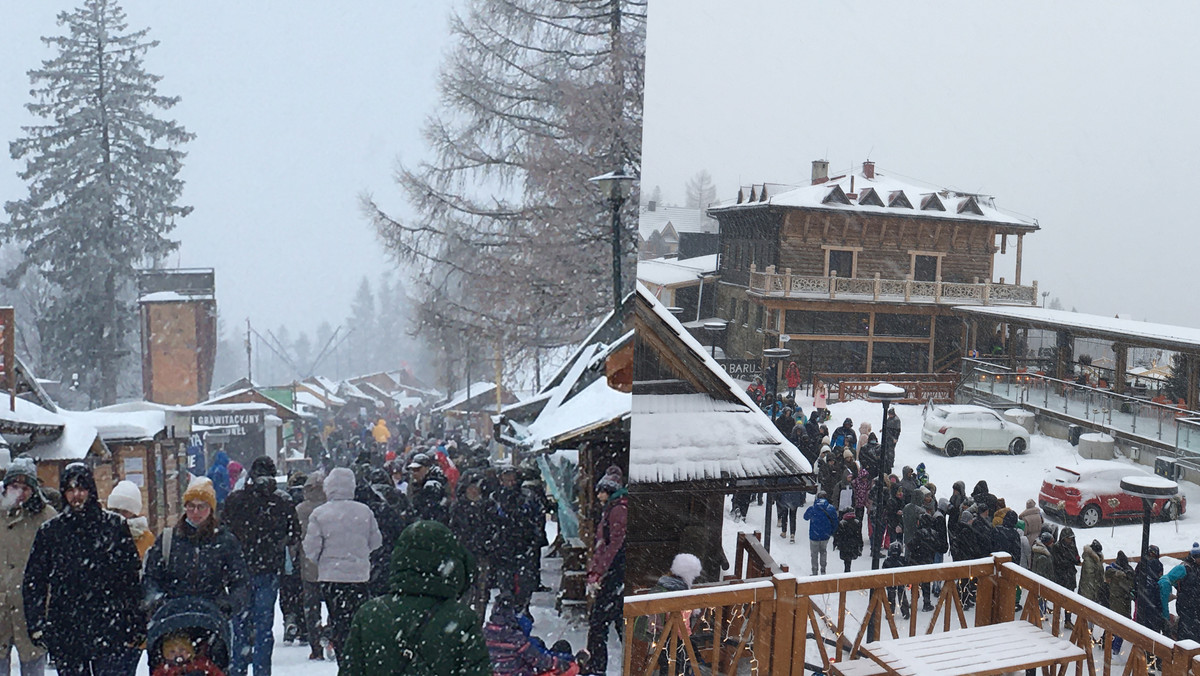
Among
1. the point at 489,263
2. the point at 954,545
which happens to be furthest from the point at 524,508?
the point at 954,545

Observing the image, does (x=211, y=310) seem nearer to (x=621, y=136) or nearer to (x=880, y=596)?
(x=621, y=136)

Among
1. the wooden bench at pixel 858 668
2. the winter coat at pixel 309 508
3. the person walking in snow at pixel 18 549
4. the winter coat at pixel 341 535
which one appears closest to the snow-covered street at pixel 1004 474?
the wooden bench at pixel 858 668

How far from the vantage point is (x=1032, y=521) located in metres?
2.44

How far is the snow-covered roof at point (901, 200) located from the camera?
97.6 inches

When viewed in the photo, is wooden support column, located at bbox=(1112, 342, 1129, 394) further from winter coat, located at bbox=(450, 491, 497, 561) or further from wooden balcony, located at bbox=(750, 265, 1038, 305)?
winter coat, located at bbox=(450, 491, 497, 561)

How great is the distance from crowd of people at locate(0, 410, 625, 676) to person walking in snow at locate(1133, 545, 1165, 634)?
155cm

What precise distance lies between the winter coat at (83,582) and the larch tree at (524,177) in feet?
3.52

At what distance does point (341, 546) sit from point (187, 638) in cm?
49

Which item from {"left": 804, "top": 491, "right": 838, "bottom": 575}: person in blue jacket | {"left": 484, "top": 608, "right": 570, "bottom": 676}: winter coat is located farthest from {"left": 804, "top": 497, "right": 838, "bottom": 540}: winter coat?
{"left": 484, "top": 608, "right": 570, "bottom": 676}: winter coat

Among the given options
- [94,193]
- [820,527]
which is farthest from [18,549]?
[820,527]

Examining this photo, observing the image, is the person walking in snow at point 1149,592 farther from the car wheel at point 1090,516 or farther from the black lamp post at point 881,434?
the black lamp post at point 881,434

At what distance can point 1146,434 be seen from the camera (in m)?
2.15

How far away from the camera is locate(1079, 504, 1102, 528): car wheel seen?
227cm

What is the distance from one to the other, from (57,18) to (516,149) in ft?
4.53
